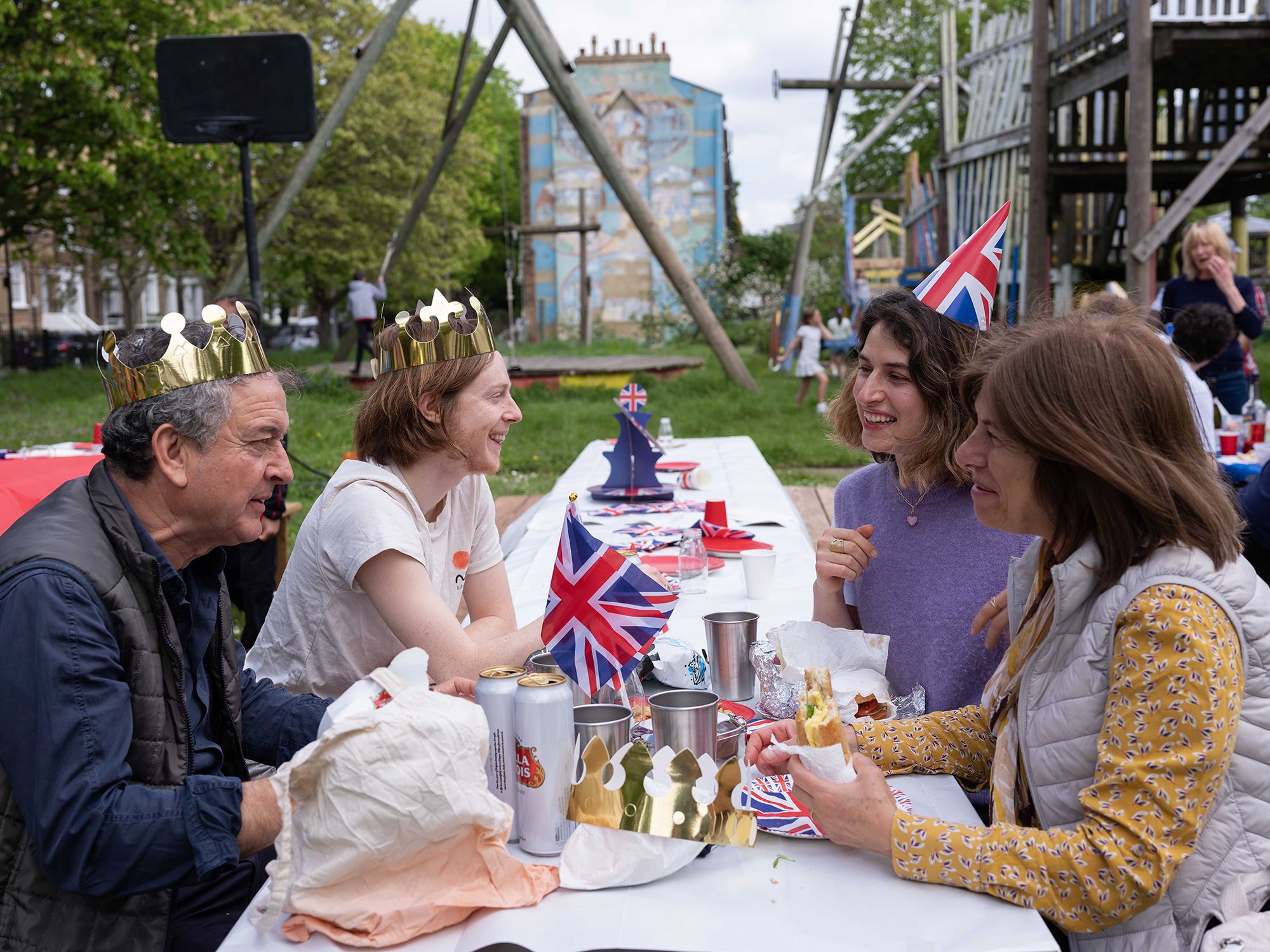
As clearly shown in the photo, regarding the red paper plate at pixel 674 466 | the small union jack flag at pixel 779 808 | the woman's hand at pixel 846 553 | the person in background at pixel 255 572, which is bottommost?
the person in background at pixel 255 572

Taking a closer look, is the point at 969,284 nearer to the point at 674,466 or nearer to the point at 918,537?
the point at 918,537

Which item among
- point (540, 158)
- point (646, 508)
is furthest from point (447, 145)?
point (540, 158)

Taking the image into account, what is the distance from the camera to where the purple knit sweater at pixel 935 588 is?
236 cm

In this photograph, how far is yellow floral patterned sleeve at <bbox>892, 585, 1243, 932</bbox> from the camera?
140 centimetres

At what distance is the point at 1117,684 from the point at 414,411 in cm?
172

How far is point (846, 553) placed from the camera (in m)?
2.46

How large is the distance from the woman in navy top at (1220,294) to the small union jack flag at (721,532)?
14.0 ft

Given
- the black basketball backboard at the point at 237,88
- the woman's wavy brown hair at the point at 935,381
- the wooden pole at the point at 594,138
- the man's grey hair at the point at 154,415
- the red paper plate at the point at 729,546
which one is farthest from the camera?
the wooden pole at the point at 594,138

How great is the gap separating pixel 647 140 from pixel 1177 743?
37139mm

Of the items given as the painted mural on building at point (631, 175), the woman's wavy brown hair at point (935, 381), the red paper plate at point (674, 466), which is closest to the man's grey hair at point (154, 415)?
the woman's wavy brown hair at point (935, 381)

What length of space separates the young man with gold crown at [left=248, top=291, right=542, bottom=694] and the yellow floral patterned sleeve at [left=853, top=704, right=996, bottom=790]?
792 millimetres

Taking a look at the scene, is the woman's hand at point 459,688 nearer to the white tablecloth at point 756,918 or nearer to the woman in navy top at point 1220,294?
the white tablecloth at point 756,918

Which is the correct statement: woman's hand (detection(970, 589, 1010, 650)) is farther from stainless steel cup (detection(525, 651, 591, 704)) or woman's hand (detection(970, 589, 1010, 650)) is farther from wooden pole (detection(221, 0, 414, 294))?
wooden pole (detection(221, 0, 414, 294))

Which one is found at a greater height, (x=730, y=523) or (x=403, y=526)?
(x=403, y=526)
